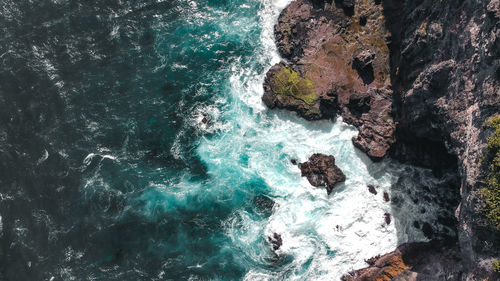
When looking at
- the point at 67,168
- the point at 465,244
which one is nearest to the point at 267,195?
the point at 465,244

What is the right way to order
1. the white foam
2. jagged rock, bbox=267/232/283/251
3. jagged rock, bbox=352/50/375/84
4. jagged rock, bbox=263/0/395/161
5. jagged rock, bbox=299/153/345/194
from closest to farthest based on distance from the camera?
the white foam, jagged rock, bbox=267/232/283/251, jagged rock, bbox=352/50/375/84, jagged rock, bbox=299/153/345/194, jagged rock, bbox=263/0/395/161

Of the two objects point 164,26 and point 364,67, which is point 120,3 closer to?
point 164,26

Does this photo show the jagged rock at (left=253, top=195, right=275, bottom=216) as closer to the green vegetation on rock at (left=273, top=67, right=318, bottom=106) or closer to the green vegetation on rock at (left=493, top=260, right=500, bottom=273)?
the green vegetation on rock at (left=273, top=67, right=318, bottom=106)

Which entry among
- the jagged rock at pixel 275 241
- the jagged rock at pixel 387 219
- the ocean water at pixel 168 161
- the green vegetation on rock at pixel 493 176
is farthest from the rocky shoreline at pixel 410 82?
the jagged rock at pixel 275 241

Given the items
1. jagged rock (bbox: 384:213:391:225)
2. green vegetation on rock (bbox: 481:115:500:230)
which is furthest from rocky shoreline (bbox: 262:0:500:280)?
jagged rock (bbox: 384:213:391:225)

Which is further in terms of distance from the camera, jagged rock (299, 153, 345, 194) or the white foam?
jagged rock (299, 153, 345, 194)

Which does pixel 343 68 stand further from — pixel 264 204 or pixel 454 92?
pixel 264 204
